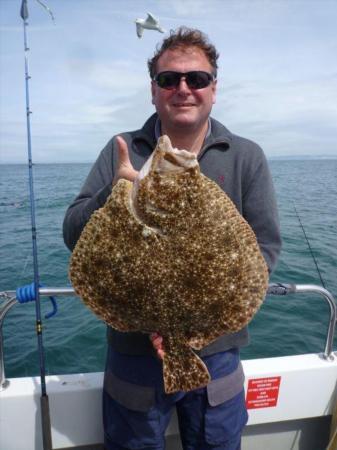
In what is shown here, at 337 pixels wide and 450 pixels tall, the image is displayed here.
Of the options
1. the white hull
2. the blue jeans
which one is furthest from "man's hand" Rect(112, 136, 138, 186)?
the white hull

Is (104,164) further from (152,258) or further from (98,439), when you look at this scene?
(98,439)

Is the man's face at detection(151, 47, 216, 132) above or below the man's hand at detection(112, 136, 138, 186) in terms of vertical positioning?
above

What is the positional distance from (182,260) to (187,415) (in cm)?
160

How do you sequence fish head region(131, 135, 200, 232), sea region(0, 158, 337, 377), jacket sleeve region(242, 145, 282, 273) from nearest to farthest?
fish head region(131, 135, 200, 232) → jacket sleeve region(242, 145, 282, 273) → sea region(0, 158, 337, 377)

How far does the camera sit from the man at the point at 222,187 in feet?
8.82

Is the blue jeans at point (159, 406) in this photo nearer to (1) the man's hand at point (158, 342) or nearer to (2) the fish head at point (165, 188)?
(1) the man's hand at point (158, 342)

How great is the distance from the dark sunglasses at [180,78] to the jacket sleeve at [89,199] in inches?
24.0

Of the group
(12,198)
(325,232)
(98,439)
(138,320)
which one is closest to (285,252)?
(325,232)

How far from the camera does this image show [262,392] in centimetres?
377

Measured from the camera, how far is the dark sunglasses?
264 centimetres

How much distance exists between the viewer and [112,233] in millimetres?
2076

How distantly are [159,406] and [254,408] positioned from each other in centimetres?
139

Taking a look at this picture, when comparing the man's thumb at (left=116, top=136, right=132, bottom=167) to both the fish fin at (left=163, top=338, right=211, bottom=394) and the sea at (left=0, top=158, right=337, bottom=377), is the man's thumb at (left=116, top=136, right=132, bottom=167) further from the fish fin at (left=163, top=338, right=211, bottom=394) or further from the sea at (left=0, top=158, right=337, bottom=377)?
the sea at (left=0, top=158, right=337, bottom=377)

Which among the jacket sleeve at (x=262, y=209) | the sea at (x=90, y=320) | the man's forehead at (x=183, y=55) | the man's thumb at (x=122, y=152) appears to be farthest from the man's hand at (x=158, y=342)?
the sea at (x=90, y=320)
